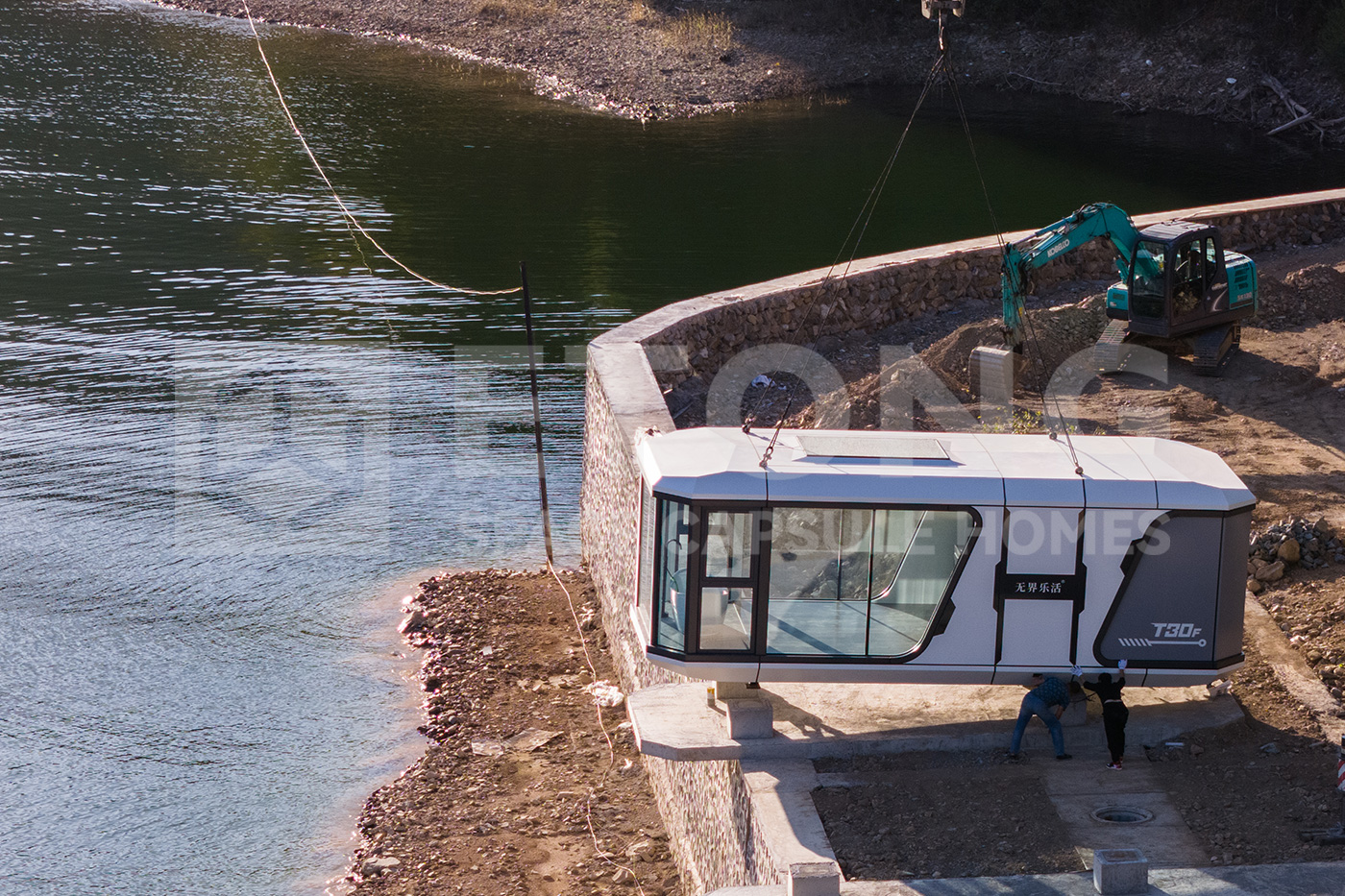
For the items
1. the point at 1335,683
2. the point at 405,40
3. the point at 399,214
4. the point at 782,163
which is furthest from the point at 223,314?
the point at 405,40

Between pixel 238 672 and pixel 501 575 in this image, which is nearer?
pixel 238 672

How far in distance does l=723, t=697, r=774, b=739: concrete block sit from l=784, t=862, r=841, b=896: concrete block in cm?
222

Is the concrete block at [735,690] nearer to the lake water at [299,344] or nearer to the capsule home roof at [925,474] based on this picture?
the capsule home roof at [925,474]

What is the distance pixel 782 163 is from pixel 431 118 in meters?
12.7

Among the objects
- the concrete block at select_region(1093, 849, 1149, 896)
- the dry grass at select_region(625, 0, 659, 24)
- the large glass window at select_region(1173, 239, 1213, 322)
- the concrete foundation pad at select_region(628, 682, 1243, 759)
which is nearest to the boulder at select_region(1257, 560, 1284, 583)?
the concrete foundation pad at select_region(628, 682, 1243, 759)

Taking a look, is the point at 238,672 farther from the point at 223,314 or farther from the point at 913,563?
the point at 223,314

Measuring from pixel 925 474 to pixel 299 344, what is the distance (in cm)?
1957

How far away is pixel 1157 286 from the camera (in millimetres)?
19359

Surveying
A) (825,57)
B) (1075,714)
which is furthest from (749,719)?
(825,57)

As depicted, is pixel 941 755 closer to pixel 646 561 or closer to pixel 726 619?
pixel 726 619

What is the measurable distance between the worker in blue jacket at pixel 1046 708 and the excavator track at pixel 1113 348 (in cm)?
1020

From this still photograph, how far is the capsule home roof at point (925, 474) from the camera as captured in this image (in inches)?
402

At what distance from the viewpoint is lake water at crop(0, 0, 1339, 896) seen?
599 inches

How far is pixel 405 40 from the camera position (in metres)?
61.5
